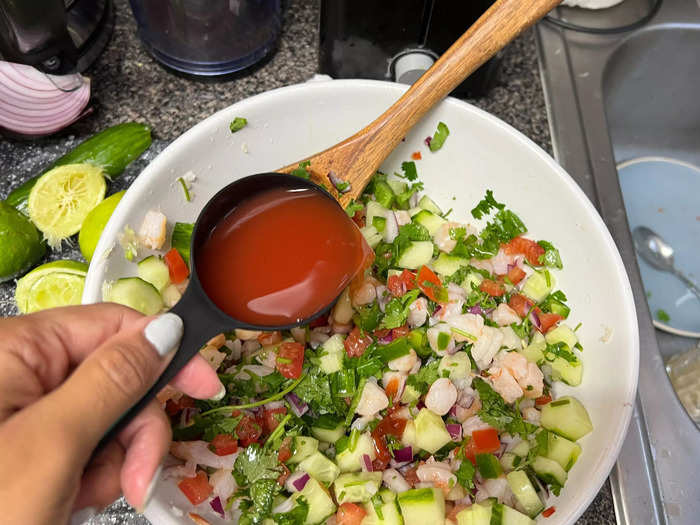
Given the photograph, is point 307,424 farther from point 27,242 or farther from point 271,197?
point 27,242

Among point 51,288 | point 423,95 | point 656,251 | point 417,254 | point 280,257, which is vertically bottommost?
point 656,251

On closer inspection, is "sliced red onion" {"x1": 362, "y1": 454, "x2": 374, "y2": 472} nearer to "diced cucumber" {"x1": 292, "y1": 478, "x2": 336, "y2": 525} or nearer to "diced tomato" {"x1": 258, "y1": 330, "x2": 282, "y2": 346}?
"diced cucumber" {"x1": 292, "y1": 478, "x2": 336, "y2": 525}

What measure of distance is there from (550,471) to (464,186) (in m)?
0.67

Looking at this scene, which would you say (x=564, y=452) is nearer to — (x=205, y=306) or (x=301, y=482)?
(x=301, y=482)

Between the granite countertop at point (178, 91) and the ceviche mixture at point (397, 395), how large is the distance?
49 cm

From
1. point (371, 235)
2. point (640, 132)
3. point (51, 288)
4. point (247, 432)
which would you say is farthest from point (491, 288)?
point (640, 132)

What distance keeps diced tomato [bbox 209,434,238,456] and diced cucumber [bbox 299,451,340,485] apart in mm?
140

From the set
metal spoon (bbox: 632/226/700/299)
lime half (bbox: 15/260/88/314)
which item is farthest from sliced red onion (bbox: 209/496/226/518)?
metal spoon (bbox: 632/226/700/299)

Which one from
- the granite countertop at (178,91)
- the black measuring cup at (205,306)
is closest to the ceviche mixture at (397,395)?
the black measuring cup at (205,306)

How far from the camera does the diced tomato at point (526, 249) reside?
135 cm

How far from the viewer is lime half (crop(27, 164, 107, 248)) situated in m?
1.42

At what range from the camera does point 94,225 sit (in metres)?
1.34

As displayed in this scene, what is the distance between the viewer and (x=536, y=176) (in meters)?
1.29

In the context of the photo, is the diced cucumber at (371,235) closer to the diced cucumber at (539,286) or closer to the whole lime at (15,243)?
the diced cucumber at (539,286)
